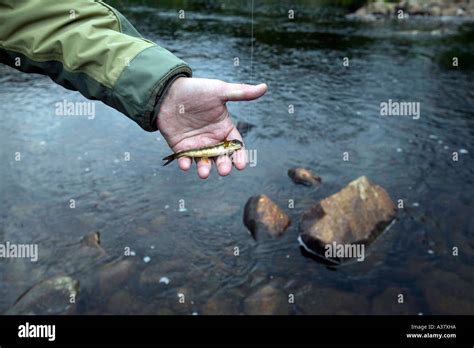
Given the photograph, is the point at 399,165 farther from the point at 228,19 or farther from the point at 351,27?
the point at 228,19

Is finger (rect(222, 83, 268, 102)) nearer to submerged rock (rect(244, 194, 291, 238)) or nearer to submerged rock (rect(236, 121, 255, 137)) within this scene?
submerged rock (rect(244, 194, 291, 238))

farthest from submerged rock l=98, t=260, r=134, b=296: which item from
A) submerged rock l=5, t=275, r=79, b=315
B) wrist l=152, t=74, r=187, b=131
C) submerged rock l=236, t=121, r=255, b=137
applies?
submerged rock l=236, t=121, r=255, b=137

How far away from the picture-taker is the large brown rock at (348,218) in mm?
9086

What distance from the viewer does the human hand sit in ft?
15.5

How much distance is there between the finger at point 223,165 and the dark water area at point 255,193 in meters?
3.72

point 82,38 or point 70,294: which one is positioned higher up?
point 82,38

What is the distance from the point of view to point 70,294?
8.27m

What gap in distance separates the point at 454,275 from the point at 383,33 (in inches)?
1076

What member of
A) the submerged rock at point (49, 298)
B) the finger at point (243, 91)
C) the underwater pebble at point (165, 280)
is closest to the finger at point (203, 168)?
the finger at point (243, 91)

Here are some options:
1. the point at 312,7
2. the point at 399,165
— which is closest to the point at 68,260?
the point at 399,165

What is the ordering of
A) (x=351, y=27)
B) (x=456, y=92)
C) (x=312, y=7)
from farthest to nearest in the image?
(x=312, y=7), (x=351, y=27), (x=456, y=92)

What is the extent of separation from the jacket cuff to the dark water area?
5074 mm

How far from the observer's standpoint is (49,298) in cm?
809
